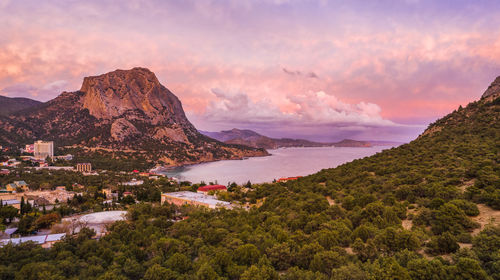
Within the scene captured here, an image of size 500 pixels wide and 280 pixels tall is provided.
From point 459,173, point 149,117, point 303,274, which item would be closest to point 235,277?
point 303,274

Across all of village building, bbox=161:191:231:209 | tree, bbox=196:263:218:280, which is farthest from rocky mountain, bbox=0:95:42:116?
tree, bbox=196:263:218:280

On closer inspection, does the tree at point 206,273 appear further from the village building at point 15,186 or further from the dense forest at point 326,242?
the village building at point 15,186

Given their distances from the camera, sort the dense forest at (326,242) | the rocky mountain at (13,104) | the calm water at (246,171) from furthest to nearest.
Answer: the rocky mountain at (13,104) → the calm water at (246,171) → the dense forest at (326,242)

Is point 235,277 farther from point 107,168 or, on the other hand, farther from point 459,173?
point 107,168

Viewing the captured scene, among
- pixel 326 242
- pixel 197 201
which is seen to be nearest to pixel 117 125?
pixel 197 201

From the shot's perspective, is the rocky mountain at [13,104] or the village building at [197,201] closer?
the village building at [197,201]

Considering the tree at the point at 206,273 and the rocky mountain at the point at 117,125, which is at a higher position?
the rocky mountain at the point at 117,125

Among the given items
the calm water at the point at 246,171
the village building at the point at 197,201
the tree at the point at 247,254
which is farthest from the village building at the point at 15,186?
the tree at the point at 247,254
